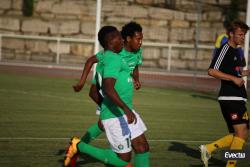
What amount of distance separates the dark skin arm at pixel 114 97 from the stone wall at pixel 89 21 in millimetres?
21336

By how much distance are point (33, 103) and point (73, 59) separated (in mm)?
12860

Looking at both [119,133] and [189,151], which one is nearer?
[119,133]

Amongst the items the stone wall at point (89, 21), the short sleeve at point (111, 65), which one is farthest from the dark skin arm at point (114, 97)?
the stone wall at point (89, 21)

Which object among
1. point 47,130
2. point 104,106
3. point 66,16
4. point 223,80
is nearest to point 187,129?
point 47,130

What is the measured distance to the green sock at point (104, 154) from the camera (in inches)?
315

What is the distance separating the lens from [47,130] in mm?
12359

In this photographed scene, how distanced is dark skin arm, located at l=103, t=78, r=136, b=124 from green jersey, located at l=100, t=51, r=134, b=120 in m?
0.06

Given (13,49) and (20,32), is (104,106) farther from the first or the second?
(20,32)

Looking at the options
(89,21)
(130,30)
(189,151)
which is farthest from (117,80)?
(89,21)

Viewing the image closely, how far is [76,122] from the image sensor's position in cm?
1366

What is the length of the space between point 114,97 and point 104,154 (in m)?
1.08

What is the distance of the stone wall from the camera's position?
29.3 m

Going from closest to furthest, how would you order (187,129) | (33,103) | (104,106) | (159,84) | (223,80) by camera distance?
1. (104,106)
2. (223,80)
3. (187,129)
4. (33,103)
5. (159,84)

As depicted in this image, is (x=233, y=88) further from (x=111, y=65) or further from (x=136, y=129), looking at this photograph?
(x=111, y=65)
